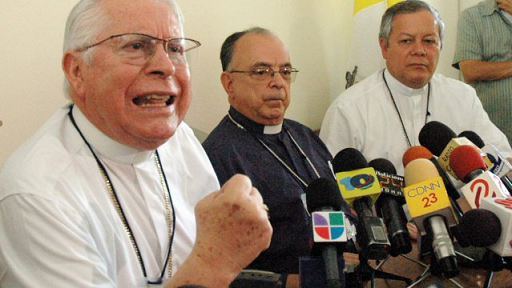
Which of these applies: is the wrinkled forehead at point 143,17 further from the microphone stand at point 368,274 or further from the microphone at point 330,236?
the microphone stand at point 368,274

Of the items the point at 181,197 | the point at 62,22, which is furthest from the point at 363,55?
the point at 181,197

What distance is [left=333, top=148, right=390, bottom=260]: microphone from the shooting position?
4.29 feet

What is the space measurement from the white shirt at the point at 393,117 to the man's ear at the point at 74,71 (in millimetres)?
1568

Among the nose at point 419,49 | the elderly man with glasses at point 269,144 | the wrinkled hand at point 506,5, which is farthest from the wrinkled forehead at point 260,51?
the wrinkled hand at point 506,5

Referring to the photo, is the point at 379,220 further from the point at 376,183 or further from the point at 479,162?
the point at 479,162

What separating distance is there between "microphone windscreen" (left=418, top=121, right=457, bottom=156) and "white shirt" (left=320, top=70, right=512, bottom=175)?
72 centimetres

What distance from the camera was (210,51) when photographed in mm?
2787

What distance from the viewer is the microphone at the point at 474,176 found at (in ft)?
4.72

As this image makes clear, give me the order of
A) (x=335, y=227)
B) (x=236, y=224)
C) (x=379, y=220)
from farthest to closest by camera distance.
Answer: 1. (x=379, y=220)
2. (x=335, y=227)
3. (x=236, y=224)

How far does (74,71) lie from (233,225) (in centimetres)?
57

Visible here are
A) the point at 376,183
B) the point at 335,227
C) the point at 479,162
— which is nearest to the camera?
the point at 335,227

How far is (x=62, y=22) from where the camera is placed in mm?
2062

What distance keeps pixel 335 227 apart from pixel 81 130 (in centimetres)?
67

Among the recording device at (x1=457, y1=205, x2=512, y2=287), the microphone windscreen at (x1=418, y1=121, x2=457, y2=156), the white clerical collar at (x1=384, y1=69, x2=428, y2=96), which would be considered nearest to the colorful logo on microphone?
the recording device at (x1=457, y1=205, x2=512, y2=287)
